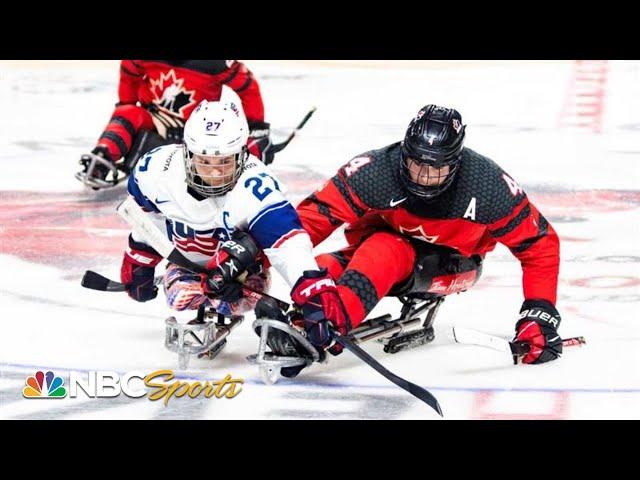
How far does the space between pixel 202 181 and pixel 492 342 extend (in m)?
1.24

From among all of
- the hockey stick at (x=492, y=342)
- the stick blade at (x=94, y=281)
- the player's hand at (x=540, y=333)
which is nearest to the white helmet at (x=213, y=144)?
the stick blade at (x=94, y=281)

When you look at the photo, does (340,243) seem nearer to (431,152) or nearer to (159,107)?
(159,107)

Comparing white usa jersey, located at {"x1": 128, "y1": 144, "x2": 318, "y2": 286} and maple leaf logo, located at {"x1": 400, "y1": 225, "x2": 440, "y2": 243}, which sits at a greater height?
white usa jersey, located at {"x1": 128, "y1": 144, "x2": 318, "y2": 286}

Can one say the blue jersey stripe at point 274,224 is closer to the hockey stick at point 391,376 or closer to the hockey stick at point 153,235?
the hockey stick at point 153,235

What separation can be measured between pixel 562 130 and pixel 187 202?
4831mm

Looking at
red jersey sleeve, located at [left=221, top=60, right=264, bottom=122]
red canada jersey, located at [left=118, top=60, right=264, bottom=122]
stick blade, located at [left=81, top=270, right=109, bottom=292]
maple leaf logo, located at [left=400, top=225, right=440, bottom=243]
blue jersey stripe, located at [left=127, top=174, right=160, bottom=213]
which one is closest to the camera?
blue jersey stripe, located at [left=127, top=174, right=160, bottom=213]

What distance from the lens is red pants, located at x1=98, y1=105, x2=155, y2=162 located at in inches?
332

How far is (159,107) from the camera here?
8406 millimetres

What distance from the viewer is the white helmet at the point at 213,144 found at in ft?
17.5

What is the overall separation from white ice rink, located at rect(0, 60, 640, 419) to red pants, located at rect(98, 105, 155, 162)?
246 millimetres

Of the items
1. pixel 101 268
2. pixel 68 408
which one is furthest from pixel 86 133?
pixel 68 408

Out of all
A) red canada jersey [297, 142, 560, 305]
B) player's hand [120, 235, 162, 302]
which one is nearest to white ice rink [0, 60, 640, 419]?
player's hand [120, 235, 162, 302]

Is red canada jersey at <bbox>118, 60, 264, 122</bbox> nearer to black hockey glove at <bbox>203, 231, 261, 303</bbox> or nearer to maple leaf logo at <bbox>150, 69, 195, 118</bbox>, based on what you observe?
maple leaf logo at <bbox>150, 69, 195, 118</bbox>

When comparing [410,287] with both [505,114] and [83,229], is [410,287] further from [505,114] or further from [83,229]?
[505,114]
